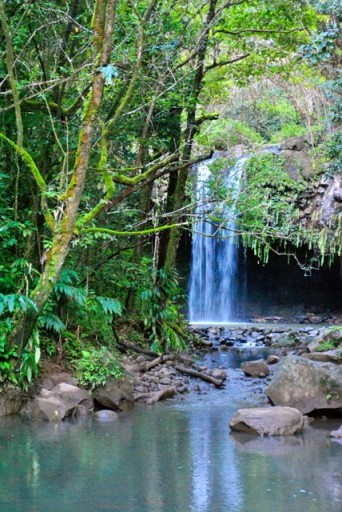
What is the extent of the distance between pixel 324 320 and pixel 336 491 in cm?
A: 1748

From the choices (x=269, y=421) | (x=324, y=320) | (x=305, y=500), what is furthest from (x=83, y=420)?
(x=324, y=320)

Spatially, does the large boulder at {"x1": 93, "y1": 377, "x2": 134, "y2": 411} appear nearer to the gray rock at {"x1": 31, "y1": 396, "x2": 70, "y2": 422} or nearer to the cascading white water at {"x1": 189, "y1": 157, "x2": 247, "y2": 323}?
the gray rock at {"x1": 31, "y1": 396, "x2": 70, "y2": 422}

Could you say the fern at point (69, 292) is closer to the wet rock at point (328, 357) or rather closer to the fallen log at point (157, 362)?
the fallen log at point (157, 362)

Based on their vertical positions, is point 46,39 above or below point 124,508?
above

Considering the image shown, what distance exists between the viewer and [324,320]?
21.8 metres

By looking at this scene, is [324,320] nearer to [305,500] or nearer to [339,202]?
[339,202]

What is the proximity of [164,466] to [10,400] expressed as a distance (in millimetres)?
2527

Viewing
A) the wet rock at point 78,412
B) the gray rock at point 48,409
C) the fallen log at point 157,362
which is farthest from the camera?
the fallen log at point 157,362

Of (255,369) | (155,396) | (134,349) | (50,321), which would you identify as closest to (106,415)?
(155,396)

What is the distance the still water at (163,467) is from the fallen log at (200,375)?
5.90 ft

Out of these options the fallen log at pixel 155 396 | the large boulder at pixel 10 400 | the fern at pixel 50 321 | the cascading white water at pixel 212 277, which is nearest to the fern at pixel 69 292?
the fern at pixel 50 321

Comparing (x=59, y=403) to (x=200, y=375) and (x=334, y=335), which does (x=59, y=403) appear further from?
(x=334, y=335)

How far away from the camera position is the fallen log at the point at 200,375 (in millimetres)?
9352

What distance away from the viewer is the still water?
4.54m
